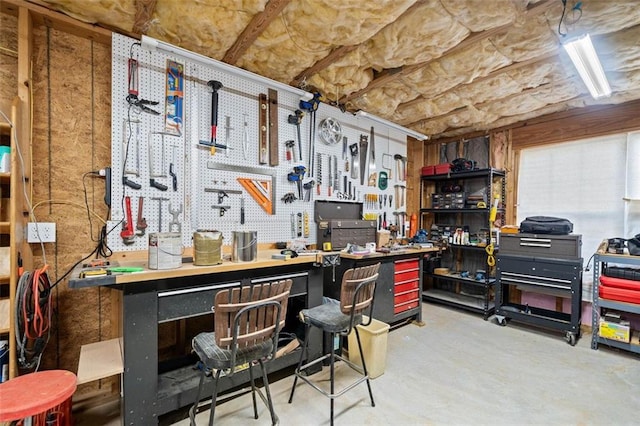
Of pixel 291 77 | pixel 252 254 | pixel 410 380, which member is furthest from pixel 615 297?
pixel 291 77

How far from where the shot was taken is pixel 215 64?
2318 mm

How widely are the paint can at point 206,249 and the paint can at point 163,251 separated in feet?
0.38

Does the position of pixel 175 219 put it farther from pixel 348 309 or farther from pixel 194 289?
pixel 348 309

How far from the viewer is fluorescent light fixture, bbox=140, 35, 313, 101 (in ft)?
6.51

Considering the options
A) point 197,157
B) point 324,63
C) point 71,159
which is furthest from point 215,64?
point 71,159

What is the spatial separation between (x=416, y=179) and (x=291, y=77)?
287 centimetres

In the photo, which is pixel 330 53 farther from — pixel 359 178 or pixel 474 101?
pixel 474 101

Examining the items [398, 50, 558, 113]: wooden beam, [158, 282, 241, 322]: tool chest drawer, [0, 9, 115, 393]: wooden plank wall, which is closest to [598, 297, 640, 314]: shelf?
[398, 50, 558, 113]: wooden beam

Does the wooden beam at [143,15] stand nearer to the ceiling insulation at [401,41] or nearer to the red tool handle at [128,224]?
the ceiling insulation at [401,41]

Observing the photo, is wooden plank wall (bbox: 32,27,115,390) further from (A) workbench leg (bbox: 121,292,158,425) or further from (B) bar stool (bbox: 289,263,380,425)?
(B) bar stool (bbox: 289,263,380,425)

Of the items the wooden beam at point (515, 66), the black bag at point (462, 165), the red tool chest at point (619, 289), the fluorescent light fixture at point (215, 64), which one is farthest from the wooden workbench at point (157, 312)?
the black bag at point (462, 165)

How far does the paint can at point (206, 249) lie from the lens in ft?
6.03

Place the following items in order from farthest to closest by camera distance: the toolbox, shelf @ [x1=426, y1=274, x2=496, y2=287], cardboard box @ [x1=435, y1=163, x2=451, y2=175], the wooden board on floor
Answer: cardboard box @ [x1=435, y1=163, x2=451, y2=175] → shelf @ [x1=426, y1=274, x2=496, y2=287] → the toolbox → the wooden board on floor

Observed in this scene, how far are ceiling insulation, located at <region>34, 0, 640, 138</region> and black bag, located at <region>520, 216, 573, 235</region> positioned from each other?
1.35 m
